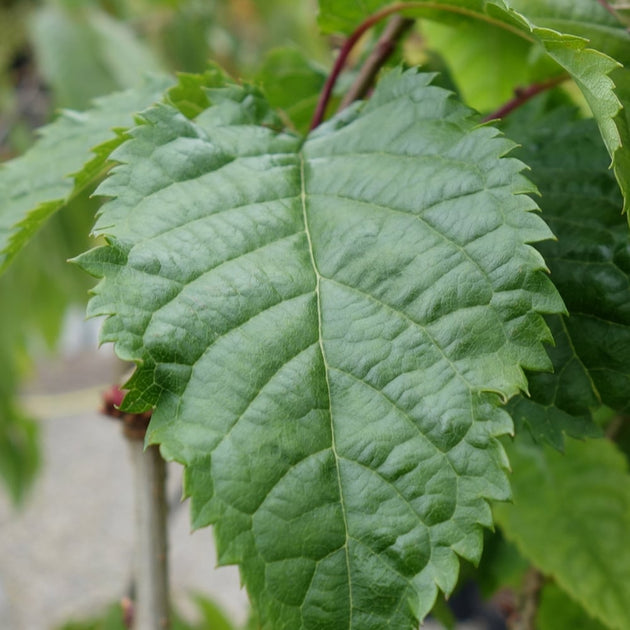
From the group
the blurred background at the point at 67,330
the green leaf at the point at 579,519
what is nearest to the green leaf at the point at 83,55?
the blurred background at the point at 67,330

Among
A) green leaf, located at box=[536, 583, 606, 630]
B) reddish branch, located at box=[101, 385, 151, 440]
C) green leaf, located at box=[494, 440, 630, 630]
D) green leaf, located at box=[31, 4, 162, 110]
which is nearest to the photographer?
reddish branch, located at box=[101, 385, 151, 440]

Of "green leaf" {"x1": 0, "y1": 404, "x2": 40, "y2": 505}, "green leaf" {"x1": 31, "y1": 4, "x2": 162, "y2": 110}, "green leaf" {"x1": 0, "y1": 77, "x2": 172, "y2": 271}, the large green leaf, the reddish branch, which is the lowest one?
"green leaf" {"x1": 0, "y1": 404, "x2": 40, "y2": 505}

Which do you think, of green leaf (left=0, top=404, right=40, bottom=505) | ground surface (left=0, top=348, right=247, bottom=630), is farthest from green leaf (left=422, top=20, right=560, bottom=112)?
ground surface (left=0, top=348, right=247, bottom=630)

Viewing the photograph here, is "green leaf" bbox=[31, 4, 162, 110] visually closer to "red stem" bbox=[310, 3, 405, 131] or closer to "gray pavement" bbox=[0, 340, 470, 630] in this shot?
"red stem" bbox=[310, 3, 405, 131]

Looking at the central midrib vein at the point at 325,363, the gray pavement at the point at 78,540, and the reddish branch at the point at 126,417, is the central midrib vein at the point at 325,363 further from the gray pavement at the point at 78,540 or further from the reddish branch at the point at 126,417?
the gray pavement at the point at 78,540

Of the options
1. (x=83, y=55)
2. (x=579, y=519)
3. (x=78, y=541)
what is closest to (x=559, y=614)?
(x=579, y=519)

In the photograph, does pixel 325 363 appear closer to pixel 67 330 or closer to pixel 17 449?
pixel 17 449

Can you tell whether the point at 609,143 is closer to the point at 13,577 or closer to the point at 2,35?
the point at 2,35

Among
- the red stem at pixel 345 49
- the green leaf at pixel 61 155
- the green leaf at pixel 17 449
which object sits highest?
the red stem at pixel 345 49
